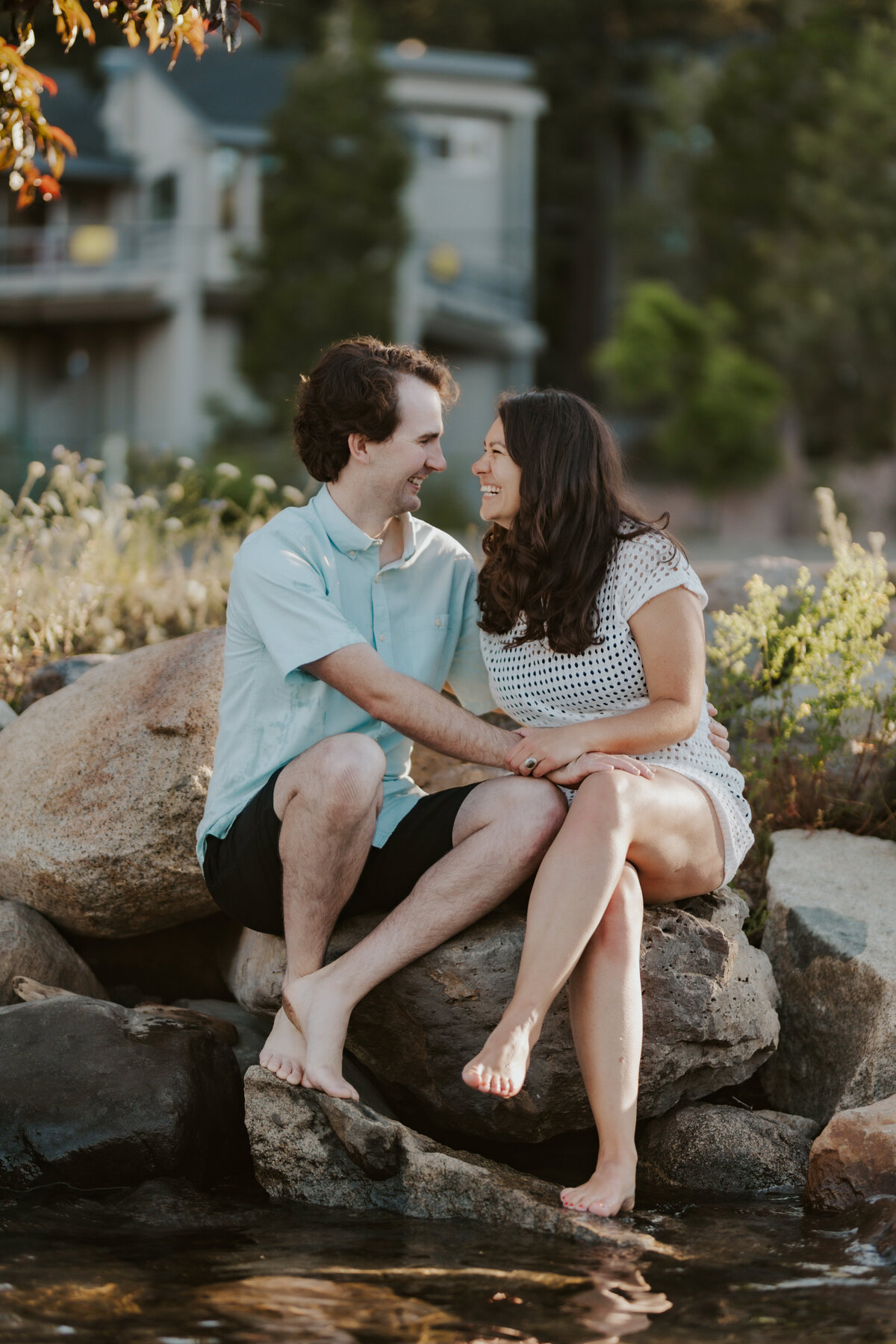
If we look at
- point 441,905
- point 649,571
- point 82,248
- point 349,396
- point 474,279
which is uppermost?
point 82,248

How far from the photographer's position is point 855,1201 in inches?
123

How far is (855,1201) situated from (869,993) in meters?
0.67

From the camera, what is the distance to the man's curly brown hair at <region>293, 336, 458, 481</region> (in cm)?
355

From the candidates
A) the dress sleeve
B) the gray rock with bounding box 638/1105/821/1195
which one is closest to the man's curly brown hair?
the dress sleeve

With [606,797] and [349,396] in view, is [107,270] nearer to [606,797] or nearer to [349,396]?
[349,396]

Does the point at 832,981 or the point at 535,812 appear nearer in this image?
the point at 535,812

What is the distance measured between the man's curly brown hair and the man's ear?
11 millimetres

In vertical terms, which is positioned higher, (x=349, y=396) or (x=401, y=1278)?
(x=349, y=396)

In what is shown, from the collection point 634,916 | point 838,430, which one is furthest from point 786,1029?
point 838,430

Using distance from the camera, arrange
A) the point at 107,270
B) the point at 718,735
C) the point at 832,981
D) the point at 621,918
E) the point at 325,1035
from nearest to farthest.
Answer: the point at 621,918, the point at 325,1035, the point at 718,735, the point at 832,981, the point at 107,270

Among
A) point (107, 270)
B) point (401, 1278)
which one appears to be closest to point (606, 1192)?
point (401, 1278)

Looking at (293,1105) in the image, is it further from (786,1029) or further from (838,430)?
(838,430)

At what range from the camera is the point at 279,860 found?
337 centimetres

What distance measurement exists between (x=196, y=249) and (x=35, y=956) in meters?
19.7
